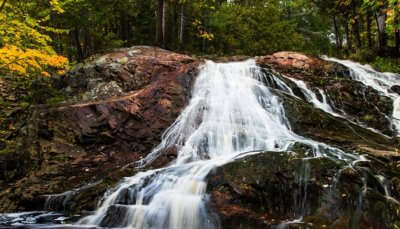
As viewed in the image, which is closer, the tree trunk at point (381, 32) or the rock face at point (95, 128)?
the rock face at point (95, 128)

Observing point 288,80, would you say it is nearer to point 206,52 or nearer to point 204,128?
point 204,128

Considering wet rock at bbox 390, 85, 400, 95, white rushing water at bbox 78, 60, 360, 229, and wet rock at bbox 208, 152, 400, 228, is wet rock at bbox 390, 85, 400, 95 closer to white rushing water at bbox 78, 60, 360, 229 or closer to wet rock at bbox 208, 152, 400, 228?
white rushing water at bbox 78, 60, 360, 229

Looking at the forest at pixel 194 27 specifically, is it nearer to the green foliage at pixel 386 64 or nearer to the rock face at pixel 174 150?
the green foliage at pixel 386 64

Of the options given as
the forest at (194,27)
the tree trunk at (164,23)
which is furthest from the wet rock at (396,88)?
the tree trunk at (164,23)

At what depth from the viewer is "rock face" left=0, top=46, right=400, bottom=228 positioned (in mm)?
5219

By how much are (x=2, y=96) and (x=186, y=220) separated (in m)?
8.70

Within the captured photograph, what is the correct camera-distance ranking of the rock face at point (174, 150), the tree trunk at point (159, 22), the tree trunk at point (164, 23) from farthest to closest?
the tree trunk at point (164, 23)
the tree trunk at point (159, 22)
the rock face at point (174, 150)

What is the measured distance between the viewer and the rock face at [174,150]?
17.1ft

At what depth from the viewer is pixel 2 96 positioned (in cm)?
1060

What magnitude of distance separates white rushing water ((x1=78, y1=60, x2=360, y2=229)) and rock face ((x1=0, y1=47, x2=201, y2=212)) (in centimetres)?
62

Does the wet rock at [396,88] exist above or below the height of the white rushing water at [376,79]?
below

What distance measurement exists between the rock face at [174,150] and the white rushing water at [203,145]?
31cm

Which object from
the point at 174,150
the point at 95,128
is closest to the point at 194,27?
the point at 95,128

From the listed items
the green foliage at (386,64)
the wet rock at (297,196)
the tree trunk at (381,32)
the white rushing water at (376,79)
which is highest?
the tree trunk at (381,32)
